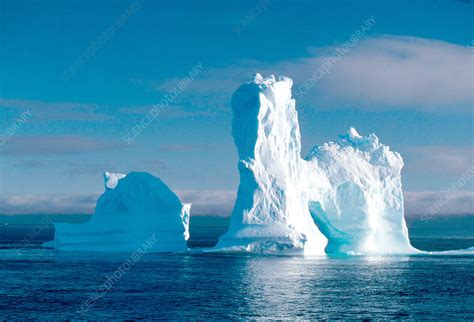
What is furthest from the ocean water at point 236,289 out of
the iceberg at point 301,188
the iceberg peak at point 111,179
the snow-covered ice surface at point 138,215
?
the iceberg peak at point 111,179

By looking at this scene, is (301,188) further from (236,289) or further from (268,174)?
(236,289)

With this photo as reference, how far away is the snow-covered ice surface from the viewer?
172 feet

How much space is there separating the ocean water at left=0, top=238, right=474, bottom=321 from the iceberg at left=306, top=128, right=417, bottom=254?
17.5 ft

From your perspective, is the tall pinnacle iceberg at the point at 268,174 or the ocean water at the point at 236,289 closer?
the ocean water at the point at 236,289

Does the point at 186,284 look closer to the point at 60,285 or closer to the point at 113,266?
the point at 60,285

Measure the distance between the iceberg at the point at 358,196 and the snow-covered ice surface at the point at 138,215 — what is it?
11.1 m

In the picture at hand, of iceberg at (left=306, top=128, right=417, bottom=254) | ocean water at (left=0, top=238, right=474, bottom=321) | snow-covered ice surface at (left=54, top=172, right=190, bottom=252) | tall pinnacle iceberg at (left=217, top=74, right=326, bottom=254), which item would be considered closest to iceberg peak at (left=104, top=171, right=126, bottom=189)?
snow-covered ice surface at (left=54, top=172, right=190, bottom=252)

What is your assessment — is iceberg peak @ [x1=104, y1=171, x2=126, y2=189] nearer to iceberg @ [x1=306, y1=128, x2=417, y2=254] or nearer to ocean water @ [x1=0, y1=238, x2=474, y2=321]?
ocean water @ [x1=0, y1=238, x2=474, y2=321]

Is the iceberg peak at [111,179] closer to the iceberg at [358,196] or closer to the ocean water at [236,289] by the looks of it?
the ocean water at [236,289]

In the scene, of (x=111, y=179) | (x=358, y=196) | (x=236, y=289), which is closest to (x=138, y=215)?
(x=111, y=179)

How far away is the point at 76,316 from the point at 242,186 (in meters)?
26.6

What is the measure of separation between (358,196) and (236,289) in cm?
2361

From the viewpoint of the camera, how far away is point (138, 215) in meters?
52.4

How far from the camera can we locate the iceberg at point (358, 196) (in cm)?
5459
